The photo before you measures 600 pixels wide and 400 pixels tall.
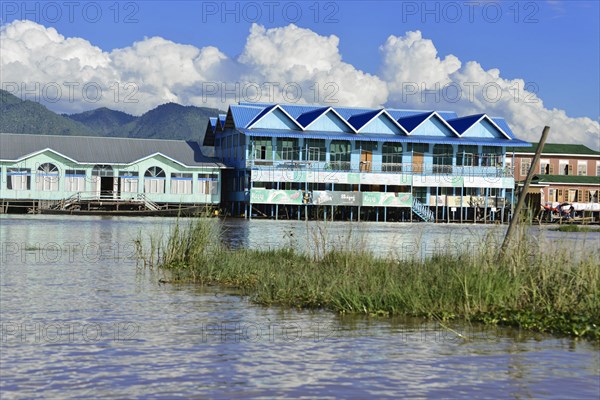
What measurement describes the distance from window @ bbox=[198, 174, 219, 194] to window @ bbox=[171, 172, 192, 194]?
28.2 inches

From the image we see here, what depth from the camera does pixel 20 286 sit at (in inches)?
596

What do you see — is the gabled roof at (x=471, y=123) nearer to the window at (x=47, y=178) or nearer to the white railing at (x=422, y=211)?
the white railing at (x=422, y=211)

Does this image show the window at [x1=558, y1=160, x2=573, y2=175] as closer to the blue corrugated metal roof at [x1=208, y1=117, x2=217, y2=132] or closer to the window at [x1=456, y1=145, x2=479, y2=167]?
the window at [x1=456, y1=145, x2=479, y2=167]

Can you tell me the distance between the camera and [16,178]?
56.3 m

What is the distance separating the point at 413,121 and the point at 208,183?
15.9 meters

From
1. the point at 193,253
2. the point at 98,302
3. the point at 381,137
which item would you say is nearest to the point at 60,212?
the point at 381,137

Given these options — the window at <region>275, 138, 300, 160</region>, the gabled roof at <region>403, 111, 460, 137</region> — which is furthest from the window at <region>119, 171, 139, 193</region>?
the gabled roof at <region>403, 111, 460, 137</region>

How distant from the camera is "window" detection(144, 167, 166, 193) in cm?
Answer: 5853

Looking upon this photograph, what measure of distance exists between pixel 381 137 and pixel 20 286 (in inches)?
1824

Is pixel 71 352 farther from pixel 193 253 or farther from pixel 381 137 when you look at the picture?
pixel 381 137

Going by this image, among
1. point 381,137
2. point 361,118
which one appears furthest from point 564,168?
point 381,137

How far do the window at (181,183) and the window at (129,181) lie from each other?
8.11ft

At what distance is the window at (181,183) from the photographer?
58969 mm

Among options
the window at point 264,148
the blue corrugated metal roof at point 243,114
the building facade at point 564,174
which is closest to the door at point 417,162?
the building facade at point 564,174
